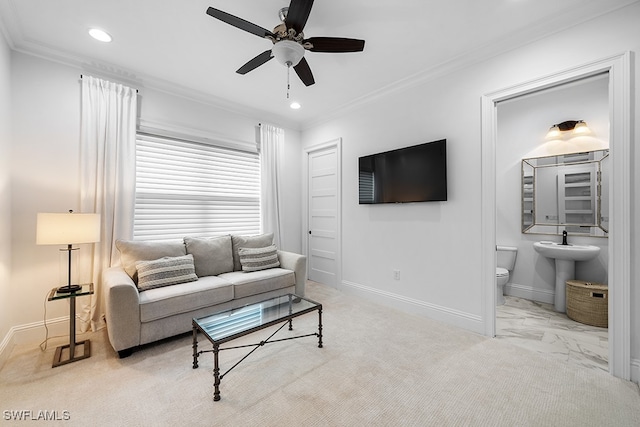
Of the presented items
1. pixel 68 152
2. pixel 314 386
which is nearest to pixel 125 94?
pixel 68 152

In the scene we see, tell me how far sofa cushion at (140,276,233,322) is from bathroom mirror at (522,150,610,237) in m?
4.02

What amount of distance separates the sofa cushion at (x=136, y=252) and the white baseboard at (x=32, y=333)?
0.78m

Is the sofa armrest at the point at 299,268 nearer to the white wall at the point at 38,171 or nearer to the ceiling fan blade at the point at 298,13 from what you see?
the white wall at the point at 38,171

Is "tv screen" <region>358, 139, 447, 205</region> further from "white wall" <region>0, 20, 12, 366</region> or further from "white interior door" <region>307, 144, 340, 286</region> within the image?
"white wall" <region>0, 20, 12, 366</region>

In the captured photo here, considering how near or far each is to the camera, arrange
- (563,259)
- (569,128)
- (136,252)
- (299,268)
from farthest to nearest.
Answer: (299,268) → (569,128) → (563,259) → (136,252)

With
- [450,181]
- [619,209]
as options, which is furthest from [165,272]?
[619,209]

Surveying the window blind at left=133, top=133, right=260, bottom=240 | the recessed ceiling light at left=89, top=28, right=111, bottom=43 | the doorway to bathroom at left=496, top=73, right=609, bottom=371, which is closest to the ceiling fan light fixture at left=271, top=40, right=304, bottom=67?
the recessed ceiling light at left=89, top=28, right=111, bottom=43

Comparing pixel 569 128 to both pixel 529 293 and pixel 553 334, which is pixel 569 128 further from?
pixel 553 334

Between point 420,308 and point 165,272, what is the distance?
2777 mm

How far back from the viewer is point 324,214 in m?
4.42

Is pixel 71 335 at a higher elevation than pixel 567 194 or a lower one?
lower

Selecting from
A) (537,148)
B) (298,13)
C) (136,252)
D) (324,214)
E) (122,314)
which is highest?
(298,13)

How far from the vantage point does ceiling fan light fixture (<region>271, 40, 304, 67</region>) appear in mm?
2004

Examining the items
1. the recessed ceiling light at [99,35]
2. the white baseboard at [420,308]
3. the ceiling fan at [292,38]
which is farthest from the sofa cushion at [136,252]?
the white baseboard at [420,308]
